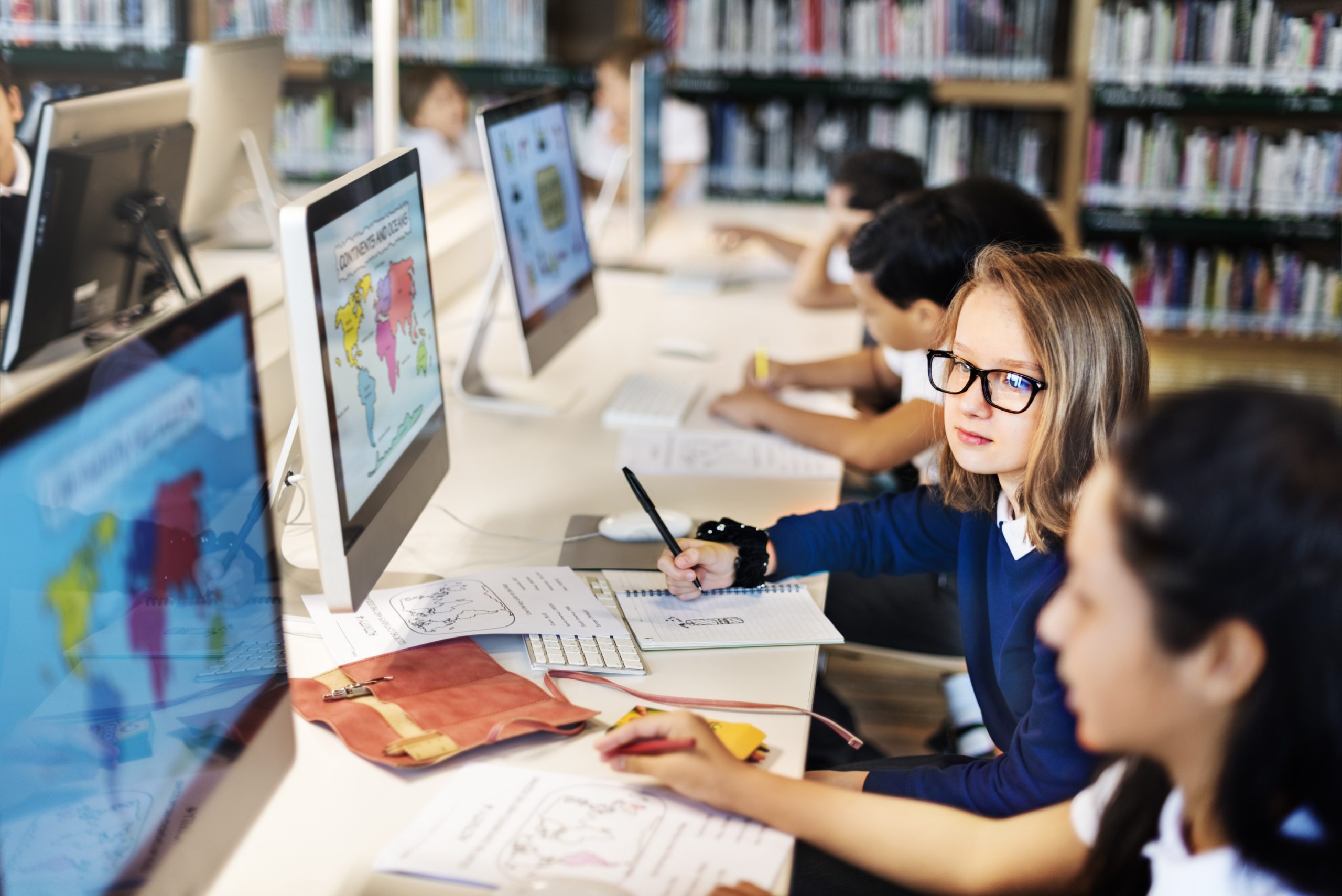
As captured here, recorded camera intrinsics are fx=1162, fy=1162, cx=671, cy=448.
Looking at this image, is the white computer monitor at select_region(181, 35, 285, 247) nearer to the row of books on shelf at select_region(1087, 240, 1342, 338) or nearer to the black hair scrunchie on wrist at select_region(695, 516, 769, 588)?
the black hair scrunchie on wrist at select_region(695, 516, 769, 588)

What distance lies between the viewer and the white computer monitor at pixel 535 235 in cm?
171

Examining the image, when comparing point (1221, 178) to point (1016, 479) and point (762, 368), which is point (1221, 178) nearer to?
point (762, 368)

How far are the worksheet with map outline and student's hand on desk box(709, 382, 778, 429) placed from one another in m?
0.70

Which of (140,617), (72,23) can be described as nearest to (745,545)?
(140,617)

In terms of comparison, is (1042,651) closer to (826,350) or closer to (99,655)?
(99,655)

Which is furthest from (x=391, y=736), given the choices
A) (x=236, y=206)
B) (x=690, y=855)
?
(x=236, y=206)

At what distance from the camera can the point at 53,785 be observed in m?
0.66

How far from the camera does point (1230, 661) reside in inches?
26.1

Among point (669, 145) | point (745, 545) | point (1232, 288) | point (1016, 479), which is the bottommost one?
point (1232, 288)

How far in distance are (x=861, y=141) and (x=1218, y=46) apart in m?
1.32

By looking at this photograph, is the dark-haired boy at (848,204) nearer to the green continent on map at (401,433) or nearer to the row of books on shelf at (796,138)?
the green continent on map at (401,433)

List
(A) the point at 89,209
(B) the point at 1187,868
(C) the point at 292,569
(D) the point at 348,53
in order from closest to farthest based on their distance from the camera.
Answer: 1. (B) the point at 1187,868
2. (C) the point at 292,569
3. (A) the point at 89,209
4. (D) the point at 348,53

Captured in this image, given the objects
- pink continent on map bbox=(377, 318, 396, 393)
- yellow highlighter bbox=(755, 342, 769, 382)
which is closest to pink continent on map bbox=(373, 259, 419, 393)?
pink continent on map bbox=(377, 318, 396, 393)

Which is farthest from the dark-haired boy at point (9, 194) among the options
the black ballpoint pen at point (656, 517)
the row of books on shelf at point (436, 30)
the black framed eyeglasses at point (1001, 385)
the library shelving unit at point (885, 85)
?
the library shelving unit at point (885, 85)
